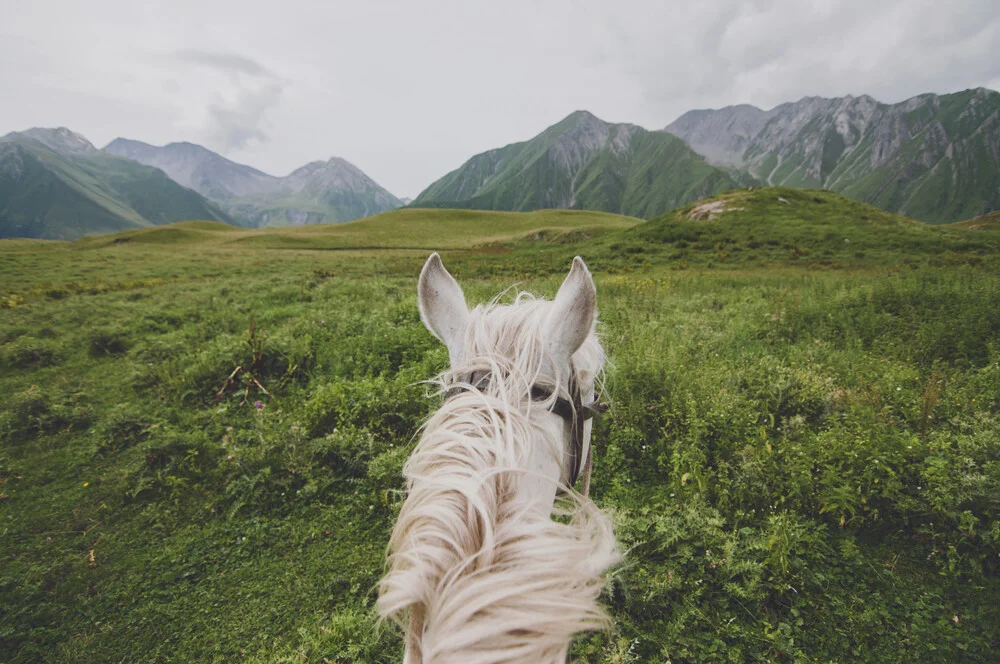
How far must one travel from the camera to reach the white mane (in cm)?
94

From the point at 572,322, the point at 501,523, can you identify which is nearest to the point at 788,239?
the point at 572,322

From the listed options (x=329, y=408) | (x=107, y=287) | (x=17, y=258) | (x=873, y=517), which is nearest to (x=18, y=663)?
(x=329, y=408)

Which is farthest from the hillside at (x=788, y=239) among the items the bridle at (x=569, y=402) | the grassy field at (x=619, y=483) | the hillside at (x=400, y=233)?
the bridle at (x=569, y=402)

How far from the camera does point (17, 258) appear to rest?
2750cm

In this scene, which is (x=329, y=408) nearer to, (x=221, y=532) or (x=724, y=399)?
(x=221, y=532)

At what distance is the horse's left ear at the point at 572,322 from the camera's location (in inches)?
72.4

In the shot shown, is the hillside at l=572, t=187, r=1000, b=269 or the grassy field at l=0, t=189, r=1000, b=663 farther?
the hillside at l=572, t=187, r=1000, b=269

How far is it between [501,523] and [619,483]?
3755 millimetres

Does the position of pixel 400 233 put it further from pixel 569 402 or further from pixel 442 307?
pixel 569 402

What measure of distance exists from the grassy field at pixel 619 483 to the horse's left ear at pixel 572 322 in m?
1.86

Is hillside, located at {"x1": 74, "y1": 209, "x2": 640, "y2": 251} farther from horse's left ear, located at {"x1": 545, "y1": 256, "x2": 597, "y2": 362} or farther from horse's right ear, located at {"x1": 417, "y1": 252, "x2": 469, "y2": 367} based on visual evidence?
horse's left ear, located at {"x1": 545, "y1": 256, "x2": 597, "y2": 362}

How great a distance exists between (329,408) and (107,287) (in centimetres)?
2161

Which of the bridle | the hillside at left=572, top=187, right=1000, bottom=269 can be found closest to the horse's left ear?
the bridle

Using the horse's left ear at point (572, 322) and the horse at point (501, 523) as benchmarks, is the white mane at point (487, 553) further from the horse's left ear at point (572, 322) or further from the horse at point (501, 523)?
the horse's left ear at point (572, 322)
